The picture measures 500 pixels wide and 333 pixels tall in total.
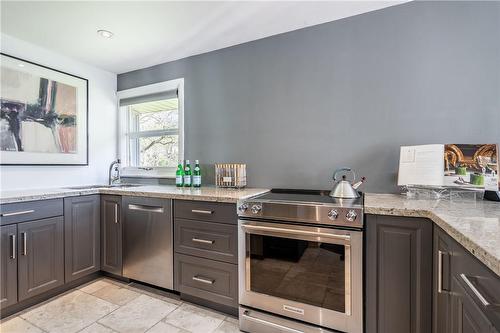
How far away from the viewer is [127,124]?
10.3 ft

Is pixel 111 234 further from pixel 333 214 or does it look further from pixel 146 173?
pixel 333 214

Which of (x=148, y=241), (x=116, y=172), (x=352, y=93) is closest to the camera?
(x=352, y=93)

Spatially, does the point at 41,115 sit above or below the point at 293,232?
above

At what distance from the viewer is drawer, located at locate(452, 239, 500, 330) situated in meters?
0.63

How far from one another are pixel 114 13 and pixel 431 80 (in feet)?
8.20

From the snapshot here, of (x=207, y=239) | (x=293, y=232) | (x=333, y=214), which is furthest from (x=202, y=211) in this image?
(x=333, y=214)

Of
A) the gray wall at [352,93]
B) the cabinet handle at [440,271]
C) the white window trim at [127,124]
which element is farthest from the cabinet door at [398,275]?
the white window trim at [127,124]

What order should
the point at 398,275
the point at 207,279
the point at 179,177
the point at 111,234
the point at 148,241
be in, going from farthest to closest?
the point at 179,177 < the point at 111,234 < the point at 148,241 < the point at 207,279 < the point at 398,275

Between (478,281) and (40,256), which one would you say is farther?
(40,256)

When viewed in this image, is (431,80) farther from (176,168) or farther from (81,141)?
(81,141)

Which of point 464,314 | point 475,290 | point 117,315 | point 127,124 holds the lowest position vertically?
point 117,315

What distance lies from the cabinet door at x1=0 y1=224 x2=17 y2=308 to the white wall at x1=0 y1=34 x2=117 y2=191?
0.72 m

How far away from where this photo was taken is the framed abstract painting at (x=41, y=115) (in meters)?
→ 2.15

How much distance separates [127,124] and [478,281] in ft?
11.5
